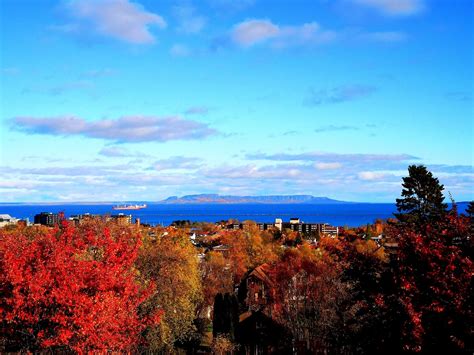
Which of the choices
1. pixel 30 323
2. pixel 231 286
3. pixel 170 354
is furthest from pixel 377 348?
pixel 231 286

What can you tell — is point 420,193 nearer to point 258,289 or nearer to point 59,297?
point 258,289

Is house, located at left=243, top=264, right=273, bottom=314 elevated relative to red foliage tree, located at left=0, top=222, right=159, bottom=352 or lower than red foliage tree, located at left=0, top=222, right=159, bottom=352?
lower

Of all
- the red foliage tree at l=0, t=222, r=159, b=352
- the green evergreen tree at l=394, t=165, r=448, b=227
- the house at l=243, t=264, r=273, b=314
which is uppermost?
the green evergreen tree at l=394, t=165, r=448, b=227

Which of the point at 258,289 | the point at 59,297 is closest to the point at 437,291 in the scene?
the point at 59,297

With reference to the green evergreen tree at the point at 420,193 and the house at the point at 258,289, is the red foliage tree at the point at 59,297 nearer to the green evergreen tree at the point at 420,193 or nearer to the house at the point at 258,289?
the house at the point at 258,289

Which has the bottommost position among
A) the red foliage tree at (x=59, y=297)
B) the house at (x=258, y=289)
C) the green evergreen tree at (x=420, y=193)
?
the house at (x=258, y=289)

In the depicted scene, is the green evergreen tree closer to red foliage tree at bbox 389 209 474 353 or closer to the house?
the house

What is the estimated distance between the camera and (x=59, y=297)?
51.3 ft

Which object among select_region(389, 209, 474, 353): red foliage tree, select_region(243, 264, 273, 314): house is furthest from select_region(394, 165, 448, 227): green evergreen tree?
select_region(389, 209, 474, 353): red foliage tree

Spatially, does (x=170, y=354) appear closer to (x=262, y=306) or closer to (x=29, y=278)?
(x=262, y=306)

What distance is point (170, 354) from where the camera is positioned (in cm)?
3089

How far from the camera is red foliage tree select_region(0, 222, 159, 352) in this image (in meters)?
Result: 15.6

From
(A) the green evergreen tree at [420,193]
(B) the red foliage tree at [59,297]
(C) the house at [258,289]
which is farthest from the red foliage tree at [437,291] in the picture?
(A) the green evergreen tree at [420,193]

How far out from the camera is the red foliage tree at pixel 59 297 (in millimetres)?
15648
